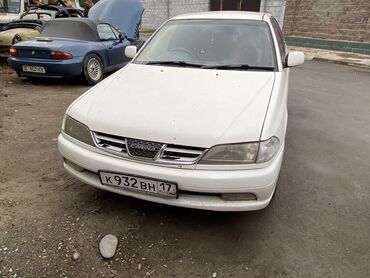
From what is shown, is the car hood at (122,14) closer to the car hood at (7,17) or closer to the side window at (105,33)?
the side window at (105,33)

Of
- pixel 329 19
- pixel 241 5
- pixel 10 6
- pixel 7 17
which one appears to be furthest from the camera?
pixel 241 5

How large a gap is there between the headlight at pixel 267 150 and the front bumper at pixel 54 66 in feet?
16.8

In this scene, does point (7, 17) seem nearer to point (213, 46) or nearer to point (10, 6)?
point (10, 6)

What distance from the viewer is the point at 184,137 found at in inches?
82.4

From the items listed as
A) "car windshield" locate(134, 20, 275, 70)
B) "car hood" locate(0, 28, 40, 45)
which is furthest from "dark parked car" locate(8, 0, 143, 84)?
"car windshield" locate(134, 20, 275, 70)

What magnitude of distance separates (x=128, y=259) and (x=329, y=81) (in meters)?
7.25

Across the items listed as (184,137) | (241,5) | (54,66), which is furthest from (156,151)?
(241,5)

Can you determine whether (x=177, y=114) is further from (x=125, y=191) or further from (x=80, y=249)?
(x=80, y=249)

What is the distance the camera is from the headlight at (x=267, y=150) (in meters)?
2.09

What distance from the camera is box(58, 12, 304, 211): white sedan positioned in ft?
6.84

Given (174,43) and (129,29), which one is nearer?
(174,43)

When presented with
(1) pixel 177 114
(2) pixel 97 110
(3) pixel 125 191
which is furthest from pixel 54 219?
(1) pixel 177 114

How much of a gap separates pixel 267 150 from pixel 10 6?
1100 centimetres

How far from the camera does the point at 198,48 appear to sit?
133 inches
